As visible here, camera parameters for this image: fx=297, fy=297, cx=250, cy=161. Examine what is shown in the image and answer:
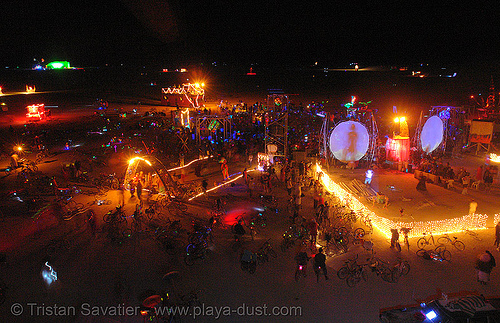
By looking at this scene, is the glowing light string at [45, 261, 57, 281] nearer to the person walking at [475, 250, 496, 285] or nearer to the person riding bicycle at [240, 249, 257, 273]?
the person riding bicycle at [240, 249, 257, 273]

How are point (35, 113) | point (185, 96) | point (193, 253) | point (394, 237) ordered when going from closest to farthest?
point (193, 253), point (394, 237), point (35, 113), point (185, 96)

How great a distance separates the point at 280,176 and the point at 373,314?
973 centimetres

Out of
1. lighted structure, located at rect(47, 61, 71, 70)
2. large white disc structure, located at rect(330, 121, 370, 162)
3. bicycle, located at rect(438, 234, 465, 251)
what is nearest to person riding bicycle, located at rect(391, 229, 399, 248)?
bicycle, located at rect(438, 234, 465, 251)

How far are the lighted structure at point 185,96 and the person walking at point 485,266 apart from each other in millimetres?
29968

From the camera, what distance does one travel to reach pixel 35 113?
31.4m

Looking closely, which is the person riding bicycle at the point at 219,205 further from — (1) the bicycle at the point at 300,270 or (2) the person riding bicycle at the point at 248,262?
(1) the bicycle at the point at 300,270

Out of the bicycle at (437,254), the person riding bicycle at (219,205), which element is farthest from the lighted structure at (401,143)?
the person riding bicycle at (219,205)

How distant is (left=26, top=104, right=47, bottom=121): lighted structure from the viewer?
3122 cm

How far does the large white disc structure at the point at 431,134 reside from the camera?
60.3 feet

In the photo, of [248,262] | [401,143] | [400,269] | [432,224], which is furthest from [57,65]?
[400,269]

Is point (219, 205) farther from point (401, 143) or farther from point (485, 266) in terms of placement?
point (401, 143)

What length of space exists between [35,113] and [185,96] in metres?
16.6

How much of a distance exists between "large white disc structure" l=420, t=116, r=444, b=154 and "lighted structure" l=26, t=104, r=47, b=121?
35.7 meters

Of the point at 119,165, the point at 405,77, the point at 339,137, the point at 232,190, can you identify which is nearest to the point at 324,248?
the point at 232,190
